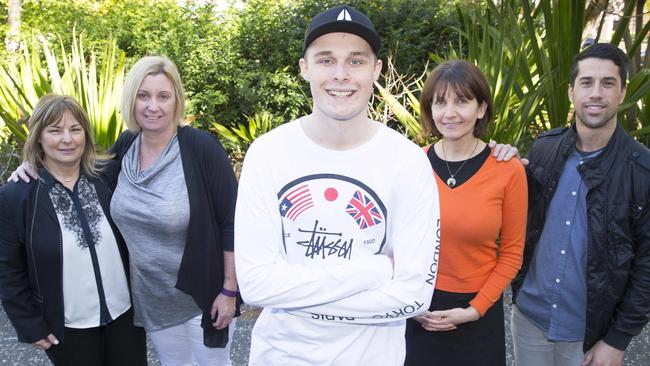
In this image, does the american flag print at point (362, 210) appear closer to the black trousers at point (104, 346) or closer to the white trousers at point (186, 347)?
the white trousers at point (186, 347)

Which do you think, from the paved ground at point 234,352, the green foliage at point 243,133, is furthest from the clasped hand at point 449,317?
the green foliage at point 243,133

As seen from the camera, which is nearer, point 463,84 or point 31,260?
point 463,84

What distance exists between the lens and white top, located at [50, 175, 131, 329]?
2.30 m

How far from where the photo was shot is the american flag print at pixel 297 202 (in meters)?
1.56

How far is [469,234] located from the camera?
6.88 ft

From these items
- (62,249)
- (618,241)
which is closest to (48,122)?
(62,249)

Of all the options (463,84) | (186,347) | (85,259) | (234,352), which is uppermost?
(463,84)

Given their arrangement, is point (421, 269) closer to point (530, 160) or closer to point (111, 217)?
point (530, 160)

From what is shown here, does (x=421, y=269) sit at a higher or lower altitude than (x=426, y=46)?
lower

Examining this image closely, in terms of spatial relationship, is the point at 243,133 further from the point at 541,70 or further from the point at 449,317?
the point at 449,317

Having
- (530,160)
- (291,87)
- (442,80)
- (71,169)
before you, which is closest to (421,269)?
(442,80)

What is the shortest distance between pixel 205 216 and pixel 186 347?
2.23 ft

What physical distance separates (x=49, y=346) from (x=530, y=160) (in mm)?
2193

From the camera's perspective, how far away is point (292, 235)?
5.22 feet
